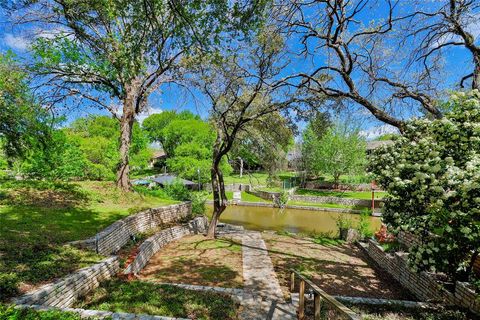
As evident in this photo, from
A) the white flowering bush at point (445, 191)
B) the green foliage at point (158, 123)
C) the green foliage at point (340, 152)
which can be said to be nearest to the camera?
the white flowering bush at point (445, 191)

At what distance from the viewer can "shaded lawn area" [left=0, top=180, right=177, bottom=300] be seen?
473 centimetres

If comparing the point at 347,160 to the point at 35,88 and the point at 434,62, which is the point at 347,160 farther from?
the point at 35,88

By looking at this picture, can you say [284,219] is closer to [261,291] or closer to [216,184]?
[216,184]

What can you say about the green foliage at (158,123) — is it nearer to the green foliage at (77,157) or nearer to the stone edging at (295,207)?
the green foliage at (77,157)

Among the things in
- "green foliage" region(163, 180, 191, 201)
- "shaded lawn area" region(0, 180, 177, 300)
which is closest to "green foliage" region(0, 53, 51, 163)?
"shaded lawn area" region(0, 180, 177, 300)

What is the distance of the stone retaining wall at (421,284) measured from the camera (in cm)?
481

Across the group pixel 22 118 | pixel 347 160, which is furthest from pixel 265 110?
pixel 347 160

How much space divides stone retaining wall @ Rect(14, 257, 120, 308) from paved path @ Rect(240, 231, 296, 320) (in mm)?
2823

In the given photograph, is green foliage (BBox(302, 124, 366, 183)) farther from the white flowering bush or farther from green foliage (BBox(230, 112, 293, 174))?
the white flowering bush

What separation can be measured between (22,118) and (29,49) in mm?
3293

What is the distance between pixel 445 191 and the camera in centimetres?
374

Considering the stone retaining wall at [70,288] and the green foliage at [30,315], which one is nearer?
the green foliage at [30,315]

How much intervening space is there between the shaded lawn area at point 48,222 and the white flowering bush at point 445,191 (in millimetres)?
Answer: 5961

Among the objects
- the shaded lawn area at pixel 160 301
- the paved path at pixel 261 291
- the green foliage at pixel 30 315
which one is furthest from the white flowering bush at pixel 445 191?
the green foliage at pixel 30 315
